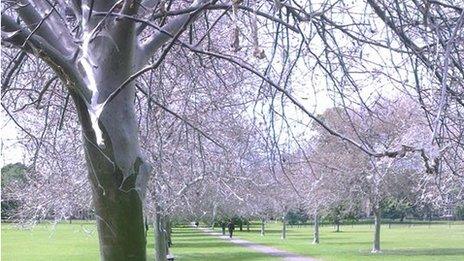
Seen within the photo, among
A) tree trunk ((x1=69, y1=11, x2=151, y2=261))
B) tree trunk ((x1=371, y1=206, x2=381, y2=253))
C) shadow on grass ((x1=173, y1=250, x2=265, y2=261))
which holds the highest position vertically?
tree trunk ((x1=69, y1=11, x2=151, y2=261))

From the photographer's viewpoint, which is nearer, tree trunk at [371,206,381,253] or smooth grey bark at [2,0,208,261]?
smooth grey bark at [2,0,208,261]

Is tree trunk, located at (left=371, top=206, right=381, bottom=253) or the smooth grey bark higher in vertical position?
the smooth grey bark

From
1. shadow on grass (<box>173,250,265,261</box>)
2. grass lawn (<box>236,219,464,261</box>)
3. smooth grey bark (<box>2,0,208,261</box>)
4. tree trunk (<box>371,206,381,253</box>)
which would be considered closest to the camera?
smooth grey bark (<box>2,0,208,261</box>)

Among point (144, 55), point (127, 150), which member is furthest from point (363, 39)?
point (127, 150)

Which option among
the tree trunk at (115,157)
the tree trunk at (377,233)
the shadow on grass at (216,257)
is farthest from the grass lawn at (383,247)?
the tree trunk at (115,157)

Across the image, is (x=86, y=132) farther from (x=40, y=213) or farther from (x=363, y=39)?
(x=40, y=213)

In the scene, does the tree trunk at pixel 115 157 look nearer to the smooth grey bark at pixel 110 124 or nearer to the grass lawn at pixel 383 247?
the smooth grey bark at pixel 110 124

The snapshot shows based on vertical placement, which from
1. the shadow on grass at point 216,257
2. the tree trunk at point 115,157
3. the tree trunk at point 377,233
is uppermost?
the tree trunk at point 115,157

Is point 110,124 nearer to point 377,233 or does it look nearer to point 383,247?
point 377,233

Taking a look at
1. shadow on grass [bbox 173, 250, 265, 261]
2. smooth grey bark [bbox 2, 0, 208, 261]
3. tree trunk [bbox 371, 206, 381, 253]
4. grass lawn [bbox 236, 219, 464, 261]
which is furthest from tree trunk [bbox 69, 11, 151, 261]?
tree trunk [bbox 371, 206, 381, 253]

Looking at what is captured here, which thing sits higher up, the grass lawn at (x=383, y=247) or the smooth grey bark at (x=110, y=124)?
the smooth grey bark at (x=110, y=124)

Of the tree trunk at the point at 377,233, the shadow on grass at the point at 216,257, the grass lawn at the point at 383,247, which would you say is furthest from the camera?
the tree trunk at the point at 377,233

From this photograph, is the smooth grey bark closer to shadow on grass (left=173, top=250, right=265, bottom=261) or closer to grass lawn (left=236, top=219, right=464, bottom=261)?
shadow on grass (left=173, top=250, right=265, bottom=261)

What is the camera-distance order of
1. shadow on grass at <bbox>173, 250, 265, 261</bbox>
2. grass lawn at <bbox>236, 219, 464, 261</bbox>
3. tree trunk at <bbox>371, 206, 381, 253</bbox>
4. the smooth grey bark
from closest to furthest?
the smooth grey bark < shadow on grass at <bbox>173, 250, 265, 261</bbox> < grass lawn at <bbox>236, 219, 464, 261</bbox> < tree trunk at <bbox>371, 206, 381, 253</bbox>
